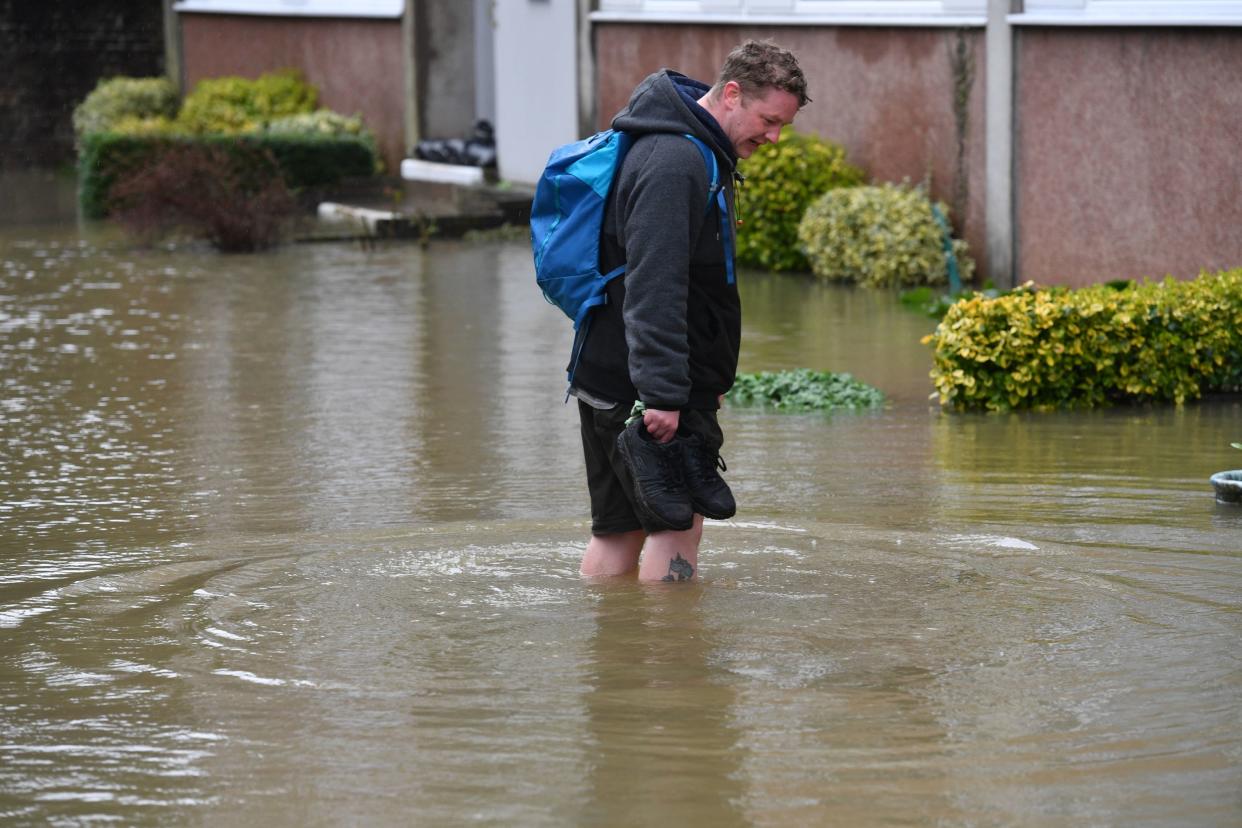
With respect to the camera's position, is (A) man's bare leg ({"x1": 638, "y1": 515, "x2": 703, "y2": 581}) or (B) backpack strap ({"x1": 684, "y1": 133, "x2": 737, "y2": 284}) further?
(A) man's bare leg ({"x1": 638, "y1": 515, "x2": 703, "y2": 581})

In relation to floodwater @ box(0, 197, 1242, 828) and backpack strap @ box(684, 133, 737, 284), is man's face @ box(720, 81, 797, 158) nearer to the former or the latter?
backpack strap @ box(684, 133, 737, 284)

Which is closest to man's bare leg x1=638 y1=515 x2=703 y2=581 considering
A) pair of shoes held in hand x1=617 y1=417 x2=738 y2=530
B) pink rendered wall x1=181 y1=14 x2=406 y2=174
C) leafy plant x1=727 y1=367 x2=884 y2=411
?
pair of shoes held in hand x1=617 y1=417 x2=738 y2=530

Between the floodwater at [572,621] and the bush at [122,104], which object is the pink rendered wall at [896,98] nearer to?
the floodwater at [572,621]

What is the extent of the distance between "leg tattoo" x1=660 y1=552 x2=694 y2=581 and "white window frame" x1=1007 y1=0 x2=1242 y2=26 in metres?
7.09

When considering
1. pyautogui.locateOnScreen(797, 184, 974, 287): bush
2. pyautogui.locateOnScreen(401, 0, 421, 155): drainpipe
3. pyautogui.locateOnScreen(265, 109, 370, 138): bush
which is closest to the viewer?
pyautogui.locateOnScreen(797, 184, 974, 287): bush

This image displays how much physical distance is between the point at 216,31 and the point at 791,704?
2200 cm

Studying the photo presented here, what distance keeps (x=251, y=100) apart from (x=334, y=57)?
3.78ft

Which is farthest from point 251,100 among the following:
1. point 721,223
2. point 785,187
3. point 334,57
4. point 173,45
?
point 721,223

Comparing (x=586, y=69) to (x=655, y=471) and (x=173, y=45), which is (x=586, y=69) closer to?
(x=173, y=45)

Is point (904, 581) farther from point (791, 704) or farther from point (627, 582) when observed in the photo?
point (791, 704)

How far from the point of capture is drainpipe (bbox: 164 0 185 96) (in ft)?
85.2

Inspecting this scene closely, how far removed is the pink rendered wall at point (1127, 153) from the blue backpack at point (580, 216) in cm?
712

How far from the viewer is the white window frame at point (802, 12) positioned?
13.6 m

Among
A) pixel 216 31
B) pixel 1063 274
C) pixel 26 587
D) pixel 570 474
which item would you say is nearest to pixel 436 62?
pixel 216 31
